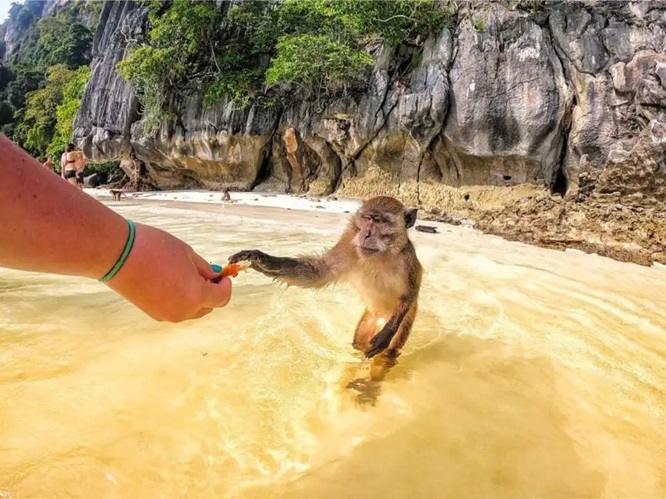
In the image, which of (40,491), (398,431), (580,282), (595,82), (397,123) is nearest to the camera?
(40,491)

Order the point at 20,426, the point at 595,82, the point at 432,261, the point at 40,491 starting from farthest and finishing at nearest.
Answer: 1. the point at 595,82
2. the point at 432,261
3. the point at 20,426
4. the point at 40,491

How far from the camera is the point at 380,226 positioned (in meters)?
2.82

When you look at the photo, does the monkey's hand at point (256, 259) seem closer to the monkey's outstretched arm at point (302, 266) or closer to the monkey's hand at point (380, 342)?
the monkey's outstretched arm at point (302, 266)

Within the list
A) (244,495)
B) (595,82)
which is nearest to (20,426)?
(244,495)

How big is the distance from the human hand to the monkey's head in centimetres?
160

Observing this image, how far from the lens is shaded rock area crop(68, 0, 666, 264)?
7805mm

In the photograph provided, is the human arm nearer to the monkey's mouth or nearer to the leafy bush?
the monkey's mouth

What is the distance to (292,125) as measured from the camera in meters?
15.7

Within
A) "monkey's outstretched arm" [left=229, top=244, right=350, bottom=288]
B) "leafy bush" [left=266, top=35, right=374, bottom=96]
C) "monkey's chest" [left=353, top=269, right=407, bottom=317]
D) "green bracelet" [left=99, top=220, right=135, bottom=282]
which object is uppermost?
"leafy bush" [left=266, top=35, right=374, bottom=96]

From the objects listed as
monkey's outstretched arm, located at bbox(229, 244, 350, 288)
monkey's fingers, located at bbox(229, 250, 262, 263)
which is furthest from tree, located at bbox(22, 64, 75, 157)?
monkey's fingers, located at bbox(229, 250, 262, 263)

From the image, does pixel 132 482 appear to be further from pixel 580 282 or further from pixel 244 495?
pixel 580 282

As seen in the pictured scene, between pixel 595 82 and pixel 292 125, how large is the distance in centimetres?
972

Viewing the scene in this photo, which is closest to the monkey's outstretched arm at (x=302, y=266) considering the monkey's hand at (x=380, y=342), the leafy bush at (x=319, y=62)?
the monkey's hand at (x=380, y=342)

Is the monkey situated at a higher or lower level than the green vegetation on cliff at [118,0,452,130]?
lower
